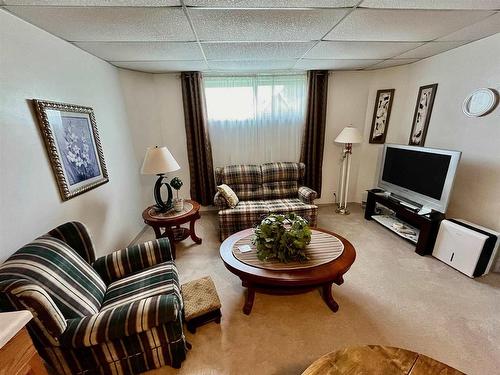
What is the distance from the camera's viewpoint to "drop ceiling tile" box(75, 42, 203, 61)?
2082 mm

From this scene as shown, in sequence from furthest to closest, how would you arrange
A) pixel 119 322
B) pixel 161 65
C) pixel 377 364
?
1. pixel 161 65
2. pixel 119 322
3. pixel 377 364

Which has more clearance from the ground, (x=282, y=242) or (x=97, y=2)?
(x=97, y=2)

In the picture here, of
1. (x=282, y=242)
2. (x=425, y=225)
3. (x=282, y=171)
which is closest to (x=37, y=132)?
(x=282, y=242)

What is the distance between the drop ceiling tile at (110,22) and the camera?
4.80 feet

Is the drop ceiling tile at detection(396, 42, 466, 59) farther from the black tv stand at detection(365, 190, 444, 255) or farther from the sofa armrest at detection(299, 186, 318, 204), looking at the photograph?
the sofa armrest at detection(299, 186, 318, 204)

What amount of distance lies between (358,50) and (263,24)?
4.35ft

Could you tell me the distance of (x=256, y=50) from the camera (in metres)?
2.38

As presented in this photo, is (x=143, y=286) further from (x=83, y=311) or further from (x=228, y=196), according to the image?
(x=228, y=196)

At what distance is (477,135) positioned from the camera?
236cm

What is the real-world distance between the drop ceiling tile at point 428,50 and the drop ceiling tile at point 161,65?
8.12ft

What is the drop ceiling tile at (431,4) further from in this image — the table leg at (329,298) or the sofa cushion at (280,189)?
the sofa cushion at (280,189)

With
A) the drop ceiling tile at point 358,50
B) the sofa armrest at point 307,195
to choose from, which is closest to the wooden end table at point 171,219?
the sofa armrest at point 307,195

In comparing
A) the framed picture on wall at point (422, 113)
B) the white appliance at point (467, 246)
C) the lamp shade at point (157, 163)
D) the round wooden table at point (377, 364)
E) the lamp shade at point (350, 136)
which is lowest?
the white appliance at point (467, 246)

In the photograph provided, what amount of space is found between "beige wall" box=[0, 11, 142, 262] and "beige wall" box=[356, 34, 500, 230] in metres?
3.97
